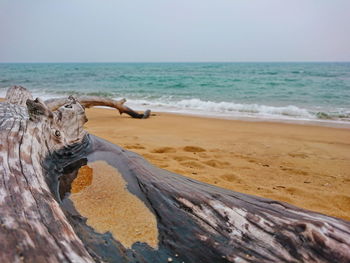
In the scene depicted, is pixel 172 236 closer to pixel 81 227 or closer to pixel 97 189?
pixel 81 227

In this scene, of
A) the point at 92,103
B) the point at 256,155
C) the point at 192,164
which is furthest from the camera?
the point at 92,103

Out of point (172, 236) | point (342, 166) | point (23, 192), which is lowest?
point (342, 166)

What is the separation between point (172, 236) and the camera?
1.45m

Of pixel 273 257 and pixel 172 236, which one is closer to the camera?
pixel 273 257

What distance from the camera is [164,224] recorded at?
1.53 metres

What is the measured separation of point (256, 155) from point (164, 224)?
3.14 m

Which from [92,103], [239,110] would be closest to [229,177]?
[92,103]

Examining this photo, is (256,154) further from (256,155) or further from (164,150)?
(164,150)

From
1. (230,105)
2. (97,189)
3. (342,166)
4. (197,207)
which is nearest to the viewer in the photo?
(197,207)

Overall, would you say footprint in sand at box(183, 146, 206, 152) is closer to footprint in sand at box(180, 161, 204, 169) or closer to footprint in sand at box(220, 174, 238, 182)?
footprint in sand at box(180, 161, 204, 169)

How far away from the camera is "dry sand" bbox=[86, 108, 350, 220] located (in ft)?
9.83

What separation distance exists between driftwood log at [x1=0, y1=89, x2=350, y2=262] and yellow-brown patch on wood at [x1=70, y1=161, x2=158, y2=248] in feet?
0.10

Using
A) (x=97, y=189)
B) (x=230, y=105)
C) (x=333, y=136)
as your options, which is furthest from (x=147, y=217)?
(x=230, y=105)

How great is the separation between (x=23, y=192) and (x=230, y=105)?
1016 cm
